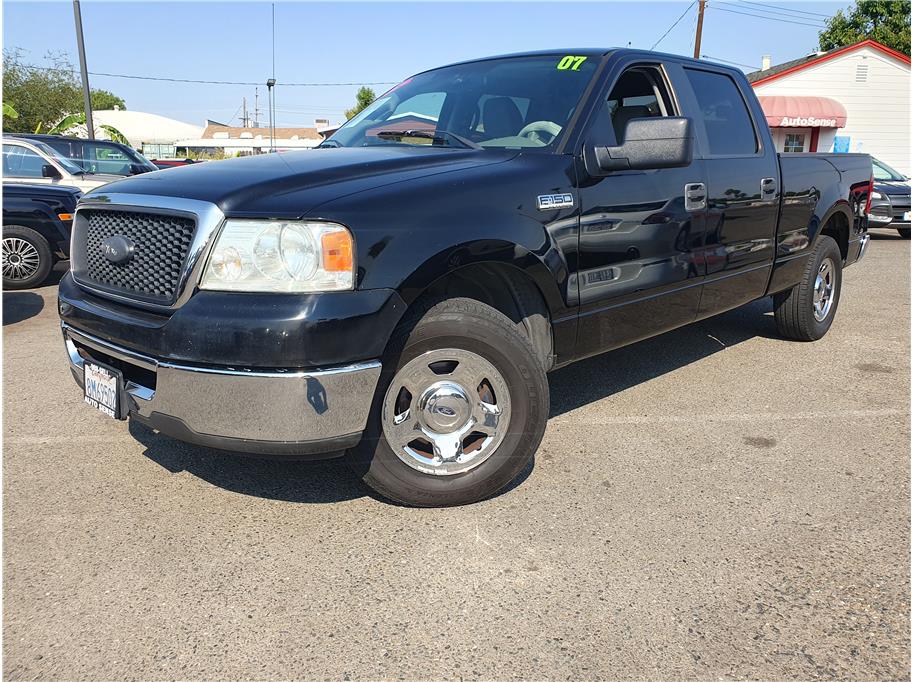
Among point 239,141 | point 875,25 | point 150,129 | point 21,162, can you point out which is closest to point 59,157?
point 21,162

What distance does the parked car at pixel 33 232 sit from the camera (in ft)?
25.9

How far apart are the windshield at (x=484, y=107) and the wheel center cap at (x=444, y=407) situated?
4.04 feet

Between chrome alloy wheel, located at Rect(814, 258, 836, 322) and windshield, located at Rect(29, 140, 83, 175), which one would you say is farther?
windshield, located at Rect(29, 140, 83, 175)

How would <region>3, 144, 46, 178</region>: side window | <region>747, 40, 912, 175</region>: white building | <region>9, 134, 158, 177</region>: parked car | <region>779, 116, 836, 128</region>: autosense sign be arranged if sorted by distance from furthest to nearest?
<region>747, 40, 912, 175</region>: white building
<region>779, 116, 836, 128</region>: autosense sign
<region>9, 134, 158, 177</region>: parked car
<region>3, 144, 46, 178</region>: side window

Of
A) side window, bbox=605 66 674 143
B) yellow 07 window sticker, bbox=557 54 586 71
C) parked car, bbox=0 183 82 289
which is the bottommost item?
parked car, bbox=0 183 82 289

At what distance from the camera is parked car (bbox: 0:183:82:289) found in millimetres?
7891

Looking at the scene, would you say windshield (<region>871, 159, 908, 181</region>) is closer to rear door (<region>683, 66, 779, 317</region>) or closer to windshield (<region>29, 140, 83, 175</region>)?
rear door (<region>683, 66, 779, 317</region>)

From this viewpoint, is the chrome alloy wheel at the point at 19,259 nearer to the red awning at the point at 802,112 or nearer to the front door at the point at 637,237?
the front door at the point at 637,237

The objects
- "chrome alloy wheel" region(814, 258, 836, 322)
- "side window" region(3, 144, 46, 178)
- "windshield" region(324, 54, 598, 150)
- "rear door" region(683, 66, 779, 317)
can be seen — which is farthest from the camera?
"side window" region(3, 144, 46, 178)

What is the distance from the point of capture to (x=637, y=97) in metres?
4.02

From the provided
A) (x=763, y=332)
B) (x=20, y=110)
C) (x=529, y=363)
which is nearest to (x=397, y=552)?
(x=529, y=363)

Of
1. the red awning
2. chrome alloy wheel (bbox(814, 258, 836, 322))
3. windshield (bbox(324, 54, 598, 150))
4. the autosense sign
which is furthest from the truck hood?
the autosense sign

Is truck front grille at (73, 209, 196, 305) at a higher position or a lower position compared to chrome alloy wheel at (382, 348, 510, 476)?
higher

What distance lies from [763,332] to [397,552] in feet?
14.6
